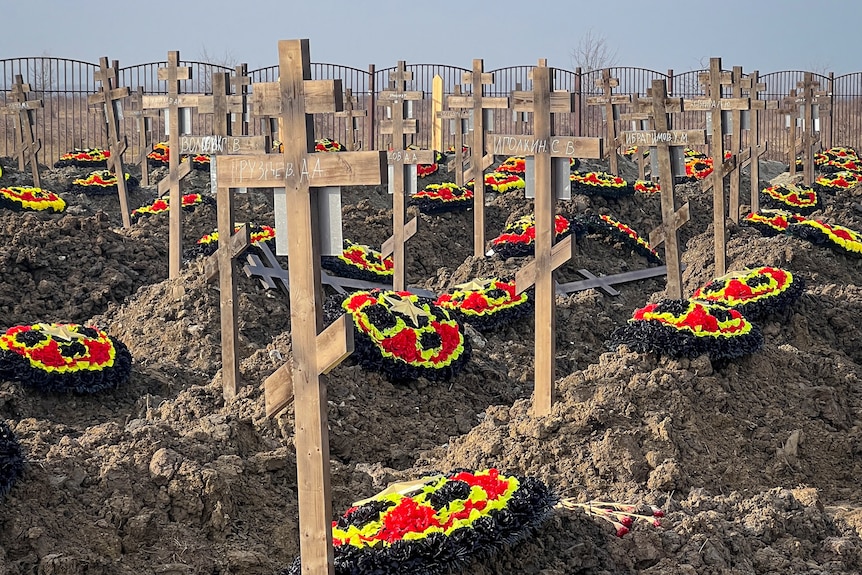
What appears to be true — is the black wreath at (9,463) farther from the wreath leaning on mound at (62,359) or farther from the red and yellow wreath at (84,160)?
the red and yellow wreath at (84,160)

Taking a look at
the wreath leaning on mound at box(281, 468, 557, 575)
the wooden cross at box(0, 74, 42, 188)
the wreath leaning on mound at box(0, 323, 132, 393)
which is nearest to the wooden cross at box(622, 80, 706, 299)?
the wreath leaning on mound at box(0, 323, 132, 393)

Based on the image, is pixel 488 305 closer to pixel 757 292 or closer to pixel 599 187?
pixel 757 292

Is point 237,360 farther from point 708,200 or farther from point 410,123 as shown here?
point 708,200

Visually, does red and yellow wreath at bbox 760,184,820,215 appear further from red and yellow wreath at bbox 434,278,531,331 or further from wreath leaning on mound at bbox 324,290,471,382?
wreath leaning on mound at bbox 324,290,471,382

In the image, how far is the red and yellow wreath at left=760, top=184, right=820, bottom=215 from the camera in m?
20.6

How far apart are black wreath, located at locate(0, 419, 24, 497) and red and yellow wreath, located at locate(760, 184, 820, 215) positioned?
16.6 metres

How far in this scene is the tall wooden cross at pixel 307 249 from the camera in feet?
15.7

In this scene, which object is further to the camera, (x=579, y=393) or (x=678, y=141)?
(x=678, y=141)

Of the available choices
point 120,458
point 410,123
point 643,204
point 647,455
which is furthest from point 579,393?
point 643,204

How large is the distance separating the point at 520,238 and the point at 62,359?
685 centimetres

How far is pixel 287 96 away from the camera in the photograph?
4.89 metres

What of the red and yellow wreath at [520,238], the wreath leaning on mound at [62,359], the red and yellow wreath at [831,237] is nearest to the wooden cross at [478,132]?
the red and yellow wreath at [520,238]

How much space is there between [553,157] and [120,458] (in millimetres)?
3873

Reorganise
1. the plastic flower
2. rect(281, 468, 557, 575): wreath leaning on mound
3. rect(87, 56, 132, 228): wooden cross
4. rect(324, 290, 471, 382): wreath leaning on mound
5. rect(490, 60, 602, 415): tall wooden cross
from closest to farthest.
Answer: rect(281, 468, 557, 575): wreath leaning on mound, rect(490, 60, 602, 415): tall wooden cross, rect(324, 290, 471, 382): wreath leaning on mound, rect(87, 56, 132, 228): wooden cross, the plastic flower
